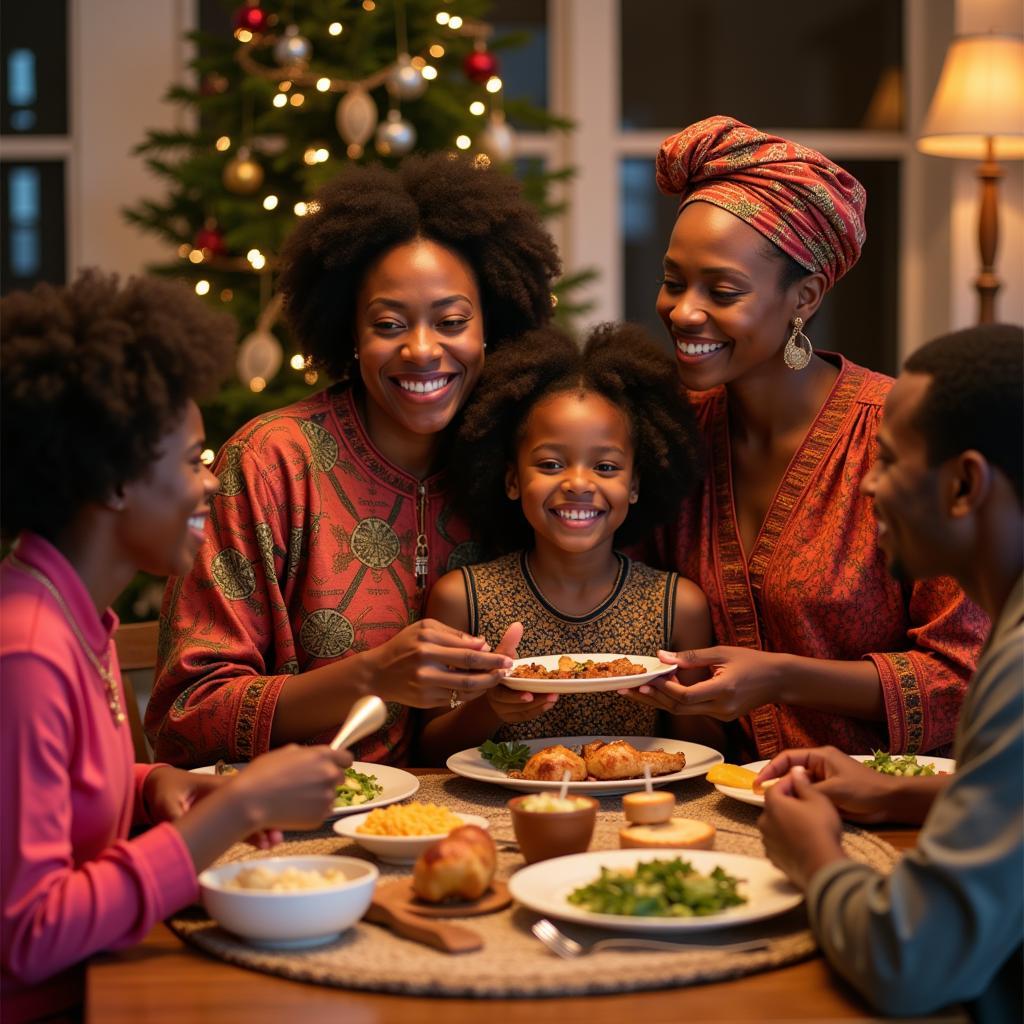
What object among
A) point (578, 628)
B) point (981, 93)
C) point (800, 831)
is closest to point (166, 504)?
point (800, 831)

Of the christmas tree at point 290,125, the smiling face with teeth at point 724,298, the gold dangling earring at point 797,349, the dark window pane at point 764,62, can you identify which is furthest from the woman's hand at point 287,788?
the dark window pane at point 764,62

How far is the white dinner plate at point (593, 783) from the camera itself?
220 cm

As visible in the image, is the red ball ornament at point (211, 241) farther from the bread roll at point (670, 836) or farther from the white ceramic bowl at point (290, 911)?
the white ceramic bowl at point (290, 911)

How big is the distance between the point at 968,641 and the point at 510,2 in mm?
4179

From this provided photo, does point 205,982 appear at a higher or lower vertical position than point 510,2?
lower

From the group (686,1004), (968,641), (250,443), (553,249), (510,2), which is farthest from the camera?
(510,2)

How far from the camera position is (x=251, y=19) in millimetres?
4371

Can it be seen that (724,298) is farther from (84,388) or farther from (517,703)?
(84,388)

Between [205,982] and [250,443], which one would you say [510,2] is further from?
[205,982]

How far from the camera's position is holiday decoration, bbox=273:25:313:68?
4.29m

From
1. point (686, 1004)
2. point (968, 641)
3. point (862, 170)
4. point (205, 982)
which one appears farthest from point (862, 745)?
point (862, 170)

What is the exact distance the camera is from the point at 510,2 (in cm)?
586

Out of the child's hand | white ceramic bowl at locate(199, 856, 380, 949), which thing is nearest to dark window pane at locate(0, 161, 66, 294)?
the child's hand

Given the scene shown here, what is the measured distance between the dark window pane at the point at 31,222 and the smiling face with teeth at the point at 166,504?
4269 millimetres
